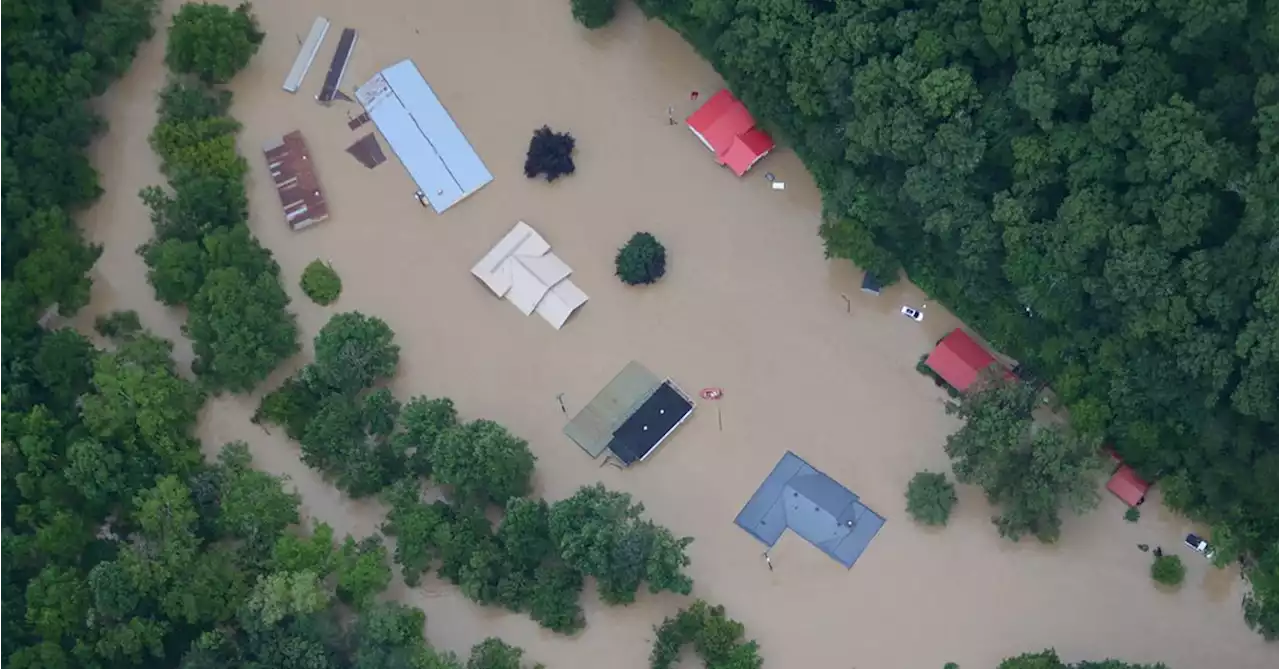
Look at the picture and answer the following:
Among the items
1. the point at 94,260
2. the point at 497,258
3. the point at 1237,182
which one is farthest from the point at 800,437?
the point at 94,260

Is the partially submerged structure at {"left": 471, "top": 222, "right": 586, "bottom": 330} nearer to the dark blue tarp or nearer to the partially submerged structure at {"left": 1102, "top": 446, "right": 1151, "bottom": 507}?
the dark blue tarp

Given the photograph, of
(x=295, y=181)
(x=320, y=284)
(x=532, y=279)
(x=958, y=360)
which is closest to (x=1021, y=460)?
(x=958, y=360)

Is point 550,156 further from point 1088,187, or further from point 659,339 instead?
point 1088,187

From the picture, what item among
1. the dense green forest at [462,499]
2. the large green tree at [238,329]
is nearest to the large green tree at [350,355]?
the dense green forest at [462,499]

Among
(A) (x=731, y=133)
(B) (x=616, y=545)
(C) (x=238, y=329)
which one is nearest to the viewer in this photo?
(B) (x=616, y=545)

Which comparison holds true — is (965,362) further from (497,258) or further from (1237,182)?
(497,258)

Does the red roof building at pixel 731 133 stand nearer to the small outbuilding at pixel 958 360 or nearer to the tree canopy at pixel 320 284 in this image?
the small outbuilding at pixel 958 360
